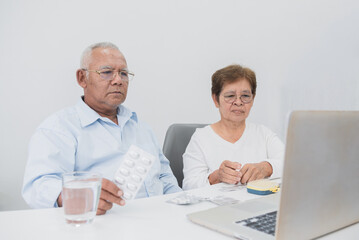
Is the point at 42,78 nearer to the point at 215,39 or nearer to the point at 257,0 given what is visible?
the point at 215,39

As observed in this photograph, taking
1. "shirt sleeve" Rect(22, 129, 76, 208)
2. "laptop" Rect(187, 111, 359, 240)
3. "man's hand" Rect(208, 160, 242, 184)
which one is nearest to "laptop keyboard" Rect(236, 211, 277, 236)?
"laptop" Rect(187, 111, 359, 240)

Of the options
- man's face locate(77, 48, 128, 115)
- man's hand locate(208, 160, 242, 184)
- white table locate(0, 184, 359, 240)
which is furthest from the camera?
man's face locate(77, 48, 128, 115)

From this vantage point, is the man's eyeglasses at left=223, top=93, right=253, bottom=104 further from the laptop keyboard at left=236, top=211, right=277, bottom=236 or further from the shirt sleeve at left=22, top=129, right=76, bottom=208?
the laptop keyboard at left=236, top=211, right=277, bottom=236

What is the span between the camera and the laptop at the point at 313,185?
54 centimetres

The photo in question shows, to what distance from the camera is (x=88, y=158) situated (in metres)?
1.23

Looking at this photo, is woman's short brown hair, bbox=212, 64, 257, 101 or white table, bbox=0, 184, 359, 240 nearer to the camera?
white table, bbox=0, 184, 359, 240

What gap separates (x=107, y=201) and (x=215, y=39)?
1.92m

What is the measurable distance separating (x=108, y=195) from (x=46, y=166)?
376 mm

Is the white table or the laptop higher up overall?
the laptop

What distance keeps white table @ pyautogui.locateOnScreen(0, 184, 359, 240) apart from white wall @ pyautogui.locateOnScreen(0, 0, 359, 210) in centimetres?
130

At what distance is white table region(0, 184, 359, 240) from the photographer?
66cm

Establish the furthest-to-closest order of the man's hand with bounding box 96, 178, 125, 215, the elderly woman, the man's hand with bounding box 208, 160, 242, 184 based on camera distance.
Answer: the elderly woman, the man's hand with bounding box 208, 160, 242, 184, the man's hand with bounding box 96, 178, 125, 215

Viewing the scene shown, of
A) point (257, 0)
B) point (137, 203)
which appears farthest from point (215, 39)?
point (137, 203)

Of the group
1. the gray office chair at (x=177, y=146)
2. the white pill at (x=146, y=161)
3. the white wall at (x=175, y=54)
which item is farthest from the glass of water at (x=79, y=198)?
the white wall at (x=175, y=54)
